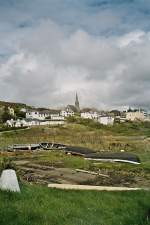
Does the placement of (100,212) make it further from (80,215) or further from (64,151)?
(64,151)

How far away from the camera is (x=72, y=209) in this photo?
9.74 meters

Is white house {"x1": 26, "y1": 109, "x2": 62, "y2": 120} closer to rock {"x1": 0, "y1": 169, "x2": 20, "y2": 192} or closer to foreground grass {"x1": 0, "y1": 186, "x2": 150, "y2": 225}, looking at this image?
foreground grass {"x1": 0, "y1": 186, "x2": 150, "y2": 225}

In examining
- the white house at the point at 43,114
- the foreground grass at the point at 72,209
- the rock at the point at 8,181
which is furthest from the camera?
the white house at the point at 43,114

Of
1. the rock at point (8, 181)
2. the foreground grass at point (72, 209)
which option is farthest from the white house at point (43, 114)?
the rock at point (8, 181)

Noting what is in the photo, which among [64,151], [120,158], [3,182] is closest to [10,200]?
[3,182]

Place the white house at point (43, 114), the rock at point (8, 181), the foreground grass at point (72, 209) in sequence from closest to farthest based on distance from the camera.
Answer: the foreground grass at point (72, 209)
the rock at point (8, 181)
the white house at point (43, 114)

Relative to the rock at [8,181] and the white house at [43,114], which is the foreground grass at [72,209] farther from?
the white house at [43,114]

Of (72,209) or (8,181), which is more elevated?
(8,181)

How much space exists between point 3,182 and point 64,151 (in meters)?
36.9

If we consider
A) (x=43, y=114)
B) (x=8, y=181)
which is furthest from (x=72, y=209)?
(x=43, y=114)

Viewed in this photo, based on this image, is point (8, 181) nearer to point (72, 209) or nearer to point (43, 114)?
point (72, 209)

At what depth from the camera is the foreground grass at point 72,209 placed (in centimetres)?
789

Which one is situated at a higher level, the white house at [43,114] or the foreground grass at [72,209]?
the white house at [43,114]

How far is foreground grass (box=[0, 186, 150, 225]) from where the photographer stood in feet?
25.9
